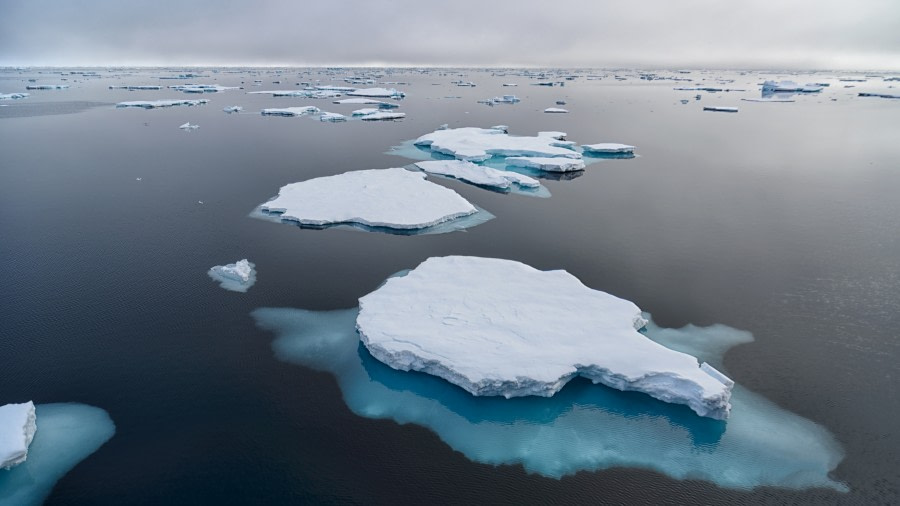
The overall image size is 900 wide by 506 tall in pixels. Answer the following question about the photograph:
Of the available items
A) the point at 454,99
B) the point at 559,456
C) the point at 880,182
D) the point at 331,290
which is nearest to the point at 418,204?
the point at 331,290

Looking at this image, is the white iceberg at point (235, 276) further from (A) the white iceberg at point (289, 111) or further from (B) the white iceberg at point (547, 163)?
(A) the white iceberg at point (289, 111)

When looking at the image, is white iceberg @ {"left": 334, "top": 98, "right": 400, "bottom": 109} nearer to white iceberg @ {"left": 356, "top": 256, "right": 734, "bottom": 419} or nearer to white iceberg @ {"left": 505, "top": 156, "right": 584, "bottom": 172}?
white iceberg @ {"left": 505, "top": 156, "right": 584, "bottom": 172}

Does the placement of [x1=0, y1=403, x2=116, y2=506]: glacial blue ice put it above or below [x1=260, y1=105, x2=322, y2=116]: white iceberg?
below

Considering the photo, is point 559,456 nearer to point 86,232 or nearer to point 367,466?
point 367,466

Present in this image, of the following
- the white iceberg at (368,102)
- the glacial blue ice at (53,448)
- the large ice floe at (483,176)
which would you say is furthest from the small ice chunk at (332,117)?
the glacial blue ice at (53,448)

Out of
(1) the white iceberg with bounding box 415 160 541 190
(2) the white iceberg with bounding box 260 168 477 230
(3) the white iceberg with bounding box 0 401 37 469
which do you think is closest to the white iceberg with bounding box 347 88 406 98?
(1) the white iceberg with bounding box 415 160 541 190

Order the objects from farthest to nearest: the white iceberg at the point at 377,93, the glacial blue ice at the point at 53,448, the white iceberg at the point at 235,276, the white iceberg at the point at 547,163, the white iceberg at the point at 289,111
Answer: the white iceberg at the point at 377,93, the white iceberg at the point at 289,111, the white iceberg at the point at 547,163, the white iceberg at the point at 235,276, the glacial blue ice at the point at 53,448

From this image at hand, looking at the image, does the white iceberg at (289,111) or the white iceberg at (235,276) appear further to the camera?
the white iceberg at (289,111)

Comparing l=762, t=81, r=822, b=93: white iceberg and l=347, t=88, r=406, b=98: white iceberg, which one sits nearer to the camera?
l=347, t=88, r=406, b=98: white iceberg
